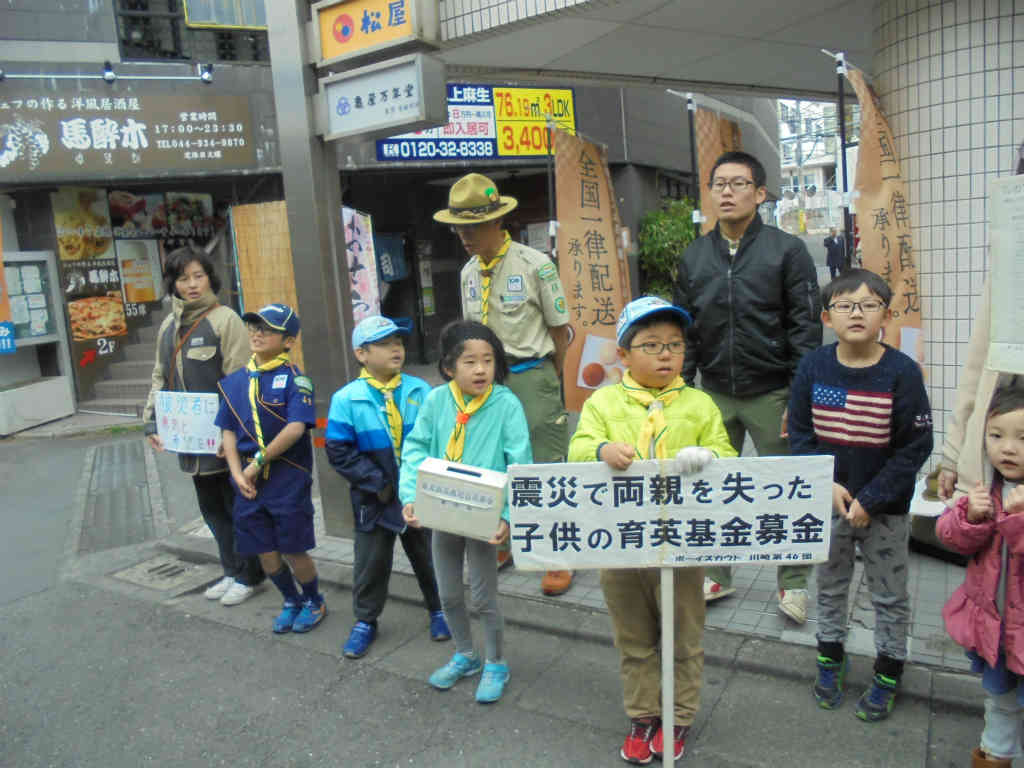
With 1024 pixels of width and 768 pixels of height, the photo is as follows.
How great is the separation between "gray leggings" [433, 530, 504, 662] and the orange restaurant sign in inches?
114

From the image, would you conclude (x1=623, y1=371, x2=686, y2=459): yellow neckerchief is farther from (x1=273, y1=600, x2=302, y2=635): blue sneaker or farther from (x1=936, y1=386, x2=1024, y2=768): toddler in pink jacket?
(x1=273, y1=600, x2=302, y2=635): blue sneaker

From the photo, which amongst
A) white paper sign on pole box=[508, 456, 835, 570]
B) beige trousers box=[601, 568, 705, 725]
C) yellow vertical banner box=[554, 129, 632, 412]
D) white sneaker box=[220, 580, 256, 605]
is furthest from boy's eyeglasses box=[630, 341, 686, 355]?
white sneaker box=[220, 580, 256, 605]

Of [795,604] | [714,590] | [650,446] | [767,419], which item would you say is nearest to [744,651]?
[795,604]

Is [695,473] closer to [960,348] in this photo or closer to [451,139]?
[960,348]

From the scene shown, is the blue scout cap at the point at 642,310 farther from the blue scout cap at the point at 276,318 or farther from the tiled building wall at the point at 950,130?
the tiled building wall at the point at 950,130

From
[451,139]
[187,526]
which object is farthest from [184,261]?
[451,139]

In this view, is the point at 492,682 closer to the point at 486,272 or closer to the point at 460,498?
the point at 460,498

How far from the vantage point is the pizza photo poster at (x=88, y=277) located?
10414 mm

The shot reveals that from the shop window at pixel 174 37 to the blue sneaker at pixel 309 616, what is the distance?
8.85 m

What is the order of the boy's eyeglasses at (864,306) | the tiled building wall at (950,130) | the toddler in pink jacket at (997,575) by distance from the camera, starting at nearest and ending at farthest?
the toddler in pink jacket at (997,575)
the boy's eyeglasses at (864,306)
the tiled building wall at (950,130)

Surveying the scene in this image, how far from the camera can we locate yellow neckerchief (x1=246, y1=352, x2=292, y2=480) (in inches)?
152

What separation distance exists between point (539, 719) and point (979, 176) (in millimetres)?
3282

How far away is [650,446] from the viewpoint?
8.57 feet

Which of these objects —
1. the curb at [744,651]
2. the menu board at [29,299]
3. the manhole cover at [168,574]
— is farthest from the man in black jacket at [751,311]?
the menu board at [29,299]
